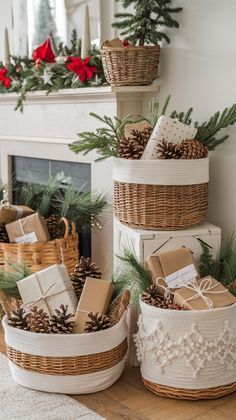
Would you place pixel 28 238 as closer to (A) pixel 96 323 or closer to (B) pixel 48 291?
(B) pixel 48 291

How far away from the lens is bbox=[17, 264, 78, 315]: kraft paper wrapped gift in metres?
2.42

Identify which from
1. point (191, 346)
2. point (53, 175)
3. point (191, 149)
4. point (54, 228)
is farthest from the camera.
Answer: point (53, 175)

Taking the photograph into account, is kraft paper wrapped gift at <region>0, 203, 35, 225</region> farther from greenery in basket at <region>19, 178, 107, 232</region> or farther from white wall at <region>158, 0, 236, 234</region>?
white wall at <region>158, 0, 236, 234</region>

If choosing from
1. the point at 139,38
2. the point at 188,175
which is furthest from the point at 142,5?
the point at 188,175

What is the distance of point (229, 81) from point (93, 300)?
992mm

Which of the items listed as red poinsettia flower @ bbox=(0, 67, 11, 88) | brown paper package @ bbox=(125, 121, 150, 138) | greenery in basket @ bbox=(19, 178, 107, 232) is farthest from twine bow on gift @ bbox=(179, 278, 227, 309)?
red poinsettia flower @ bbox=(0, 67, 11, 88)

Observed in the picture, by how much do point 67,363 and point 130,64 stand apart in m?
1.25

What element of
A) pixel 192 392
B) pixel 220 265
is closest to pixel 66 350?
pixel 192 392

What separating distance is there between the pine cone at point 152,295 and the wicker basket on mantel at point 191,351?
29mm

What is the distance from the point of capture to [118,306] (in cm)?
240

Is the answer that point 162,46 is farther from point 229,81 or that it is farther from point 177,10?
point 229,81

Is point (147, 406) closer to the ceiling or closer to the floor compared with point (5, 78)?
closer to the floor

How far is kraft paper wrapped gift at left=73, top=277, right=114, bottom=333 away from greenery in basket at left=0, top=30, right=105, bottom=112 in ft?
3.40

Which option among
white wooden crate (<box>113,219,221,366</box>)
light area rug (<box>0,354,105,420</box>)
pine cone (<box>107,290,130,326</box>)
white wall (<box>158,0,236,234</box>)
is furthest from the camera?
white wall (<box>158,0,236,234</box>)
